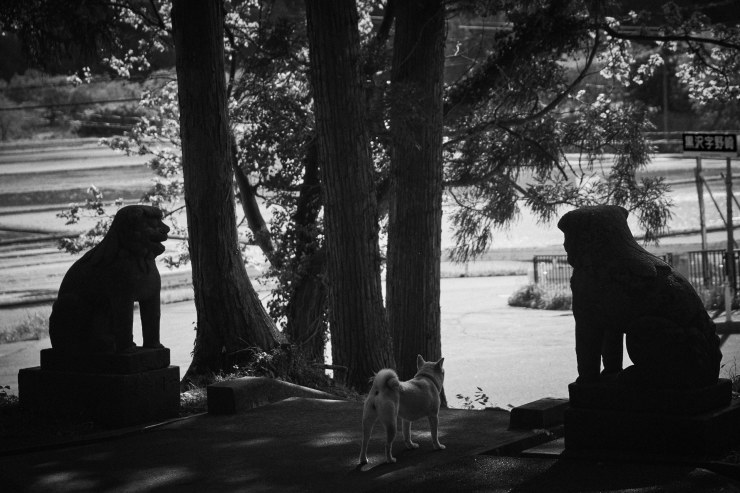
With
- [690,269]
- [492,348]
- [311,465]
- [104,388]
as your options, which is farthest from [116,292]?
[690,269]

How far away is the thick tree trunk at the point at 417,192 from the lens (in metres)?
13.6

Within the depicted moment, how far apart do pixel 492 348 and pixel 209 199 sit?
37.5 feet

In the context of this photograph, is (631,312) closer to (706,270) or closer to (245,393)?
(245,393)

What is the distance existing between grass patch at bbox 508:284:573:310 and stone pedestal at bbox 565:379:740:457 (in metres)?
20.2

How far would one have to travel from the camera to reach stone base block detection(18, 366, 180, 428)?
8.38 metres

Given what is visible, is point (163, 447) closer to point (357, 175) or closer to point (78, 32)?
point (357, 175)

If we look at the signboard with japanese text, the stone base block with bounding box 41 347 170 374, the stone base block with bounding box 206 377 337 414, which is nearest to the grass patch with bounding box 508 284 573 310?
the signboard with japanese text

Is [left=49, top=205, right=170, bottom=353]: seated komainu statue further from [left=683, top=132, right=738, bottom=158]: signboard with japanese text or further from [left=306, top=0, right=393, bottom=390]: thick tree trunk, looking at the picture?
[left=683, top=132, right=738, bottom=158]: signboard with japanese text

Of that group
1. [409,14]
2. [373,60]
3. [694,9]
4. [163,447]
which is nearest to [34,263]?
[373,60]

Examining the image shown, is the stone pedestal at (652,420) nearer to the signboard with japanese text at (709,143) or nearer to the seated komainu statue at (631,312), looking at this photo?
the seated komainu statue at (631,312)

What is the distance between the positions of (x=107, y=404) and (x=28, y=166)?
19.9 m

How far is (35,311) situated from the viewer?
85.8ft

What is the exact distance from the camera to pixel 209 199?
11.5 m

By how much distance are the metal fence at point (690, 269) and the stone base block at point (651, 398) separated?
47.7 ft
